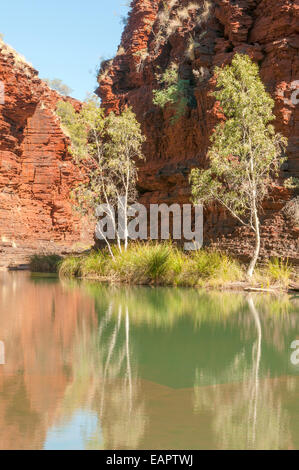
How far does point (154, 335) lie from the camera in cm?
677

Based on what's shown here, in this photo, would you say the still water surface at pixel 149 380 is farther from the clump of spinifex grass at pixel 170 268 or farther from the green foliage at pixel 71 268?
the green foliage at pixel 71 268

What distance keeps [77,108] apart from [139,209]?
117 ft

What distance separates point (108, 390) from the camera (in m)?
4.07

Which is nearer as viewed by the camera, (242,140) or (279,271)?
(279,271)

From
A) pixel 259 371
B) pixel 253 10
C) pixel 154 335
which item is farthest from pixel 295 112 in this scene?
pixel 259 371

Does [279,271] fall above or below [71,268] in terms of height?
above

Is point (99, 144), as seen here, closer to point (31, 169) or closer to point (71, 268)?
point (71, 268)

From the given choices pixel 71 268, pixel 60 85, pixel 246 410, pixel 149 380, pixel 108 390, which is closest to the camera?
pixel 246 410

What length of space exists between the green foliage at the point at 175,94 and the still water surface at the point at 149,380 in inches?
514

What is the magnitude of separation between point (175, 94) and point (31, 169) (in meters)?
16.9

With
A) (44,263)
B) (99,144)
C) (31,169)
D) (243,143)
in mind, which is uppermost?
(31,169)

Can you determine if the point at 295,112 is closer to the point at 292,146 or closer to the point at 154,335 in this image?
the point at 292,146

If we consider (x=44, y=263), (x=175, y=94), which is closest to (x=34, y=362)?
(x=175, y=94)
